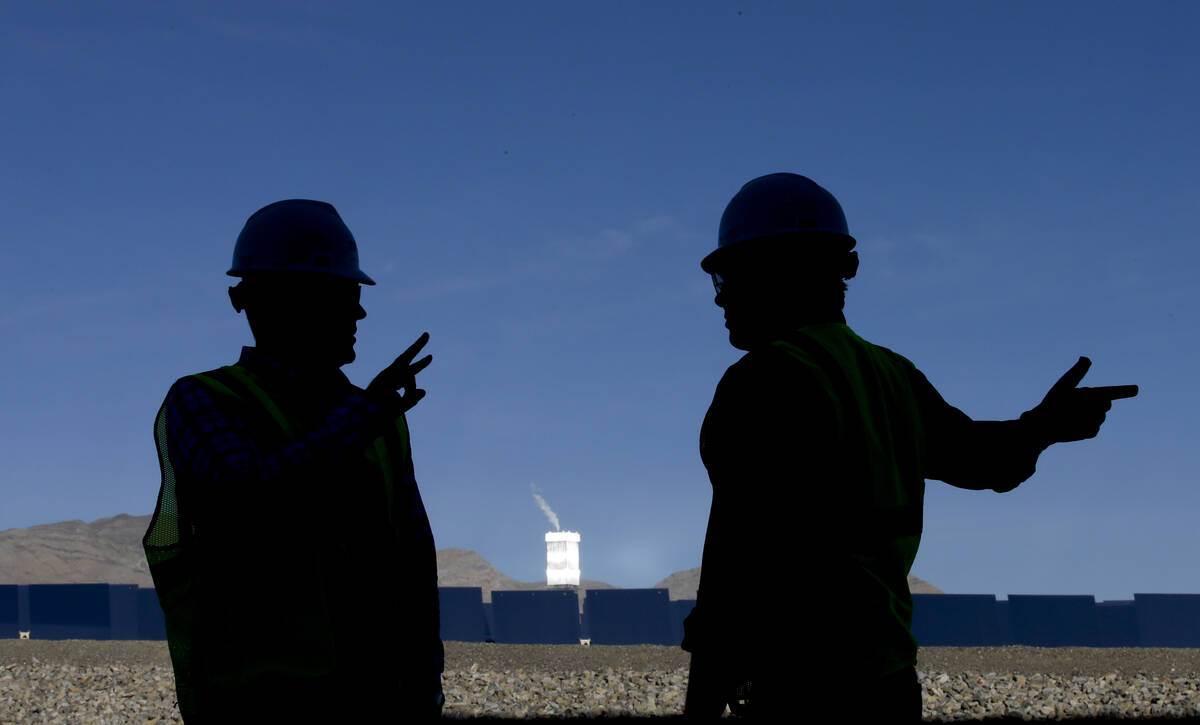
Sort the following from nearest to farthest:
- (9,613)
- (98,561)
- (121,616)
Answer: (121,616)
(9,613)
(98,561)

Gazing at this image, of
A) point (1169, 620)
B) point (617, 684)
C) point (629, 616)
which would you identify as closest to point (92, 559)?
point (629, 616)

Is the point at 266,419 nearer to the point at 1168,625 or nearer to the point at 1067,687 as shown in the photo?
the point at 1067,687

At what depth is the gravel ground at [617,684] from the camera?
41.4 ft

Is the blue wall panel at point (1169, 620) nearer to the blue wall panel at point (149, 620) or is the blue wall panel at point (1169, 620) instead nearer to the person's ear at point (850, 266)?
the blue wall panel at point (149, 620)

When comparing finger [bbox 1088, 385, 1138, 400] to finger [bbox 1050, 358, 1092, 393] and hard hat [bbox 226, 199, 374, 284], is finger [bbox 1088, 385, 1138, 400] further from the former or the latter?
hard hat [bbox 226, 199, 374, 284]

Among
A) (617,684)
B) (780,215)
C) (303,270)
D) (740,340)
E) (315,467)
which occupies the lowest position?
(617,684)

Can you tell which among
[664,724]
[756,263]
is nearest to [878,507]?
[756,263]

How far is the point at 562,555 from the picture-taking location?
4022cm

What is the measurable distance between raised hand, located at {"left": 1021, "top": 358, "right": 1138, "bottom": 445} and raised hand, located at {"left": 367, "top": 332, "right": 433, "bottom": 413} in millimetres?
1726

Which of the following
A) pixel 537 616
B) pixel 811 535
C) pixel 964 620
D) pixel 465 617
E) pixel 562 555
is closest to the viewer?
pixel 811 535

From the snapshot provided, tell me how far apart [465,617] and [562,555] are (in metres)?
15.1

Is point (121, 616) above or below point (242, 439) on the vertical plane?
below

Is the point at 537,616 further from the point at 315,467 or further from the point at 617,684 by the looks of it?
the point at 315,467

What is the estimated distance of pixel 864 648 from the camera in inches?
103
